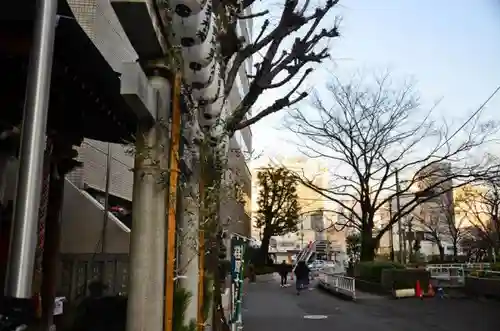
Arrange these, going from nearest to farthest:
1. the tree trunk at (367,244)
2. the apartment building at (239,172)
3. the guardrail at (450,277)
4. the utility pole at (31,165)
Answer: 1. the utility pole at (31,165)
2. the apartment building at (239,172)
3. the guardrail at (450,277)
4. the tree trunk at (367,244)

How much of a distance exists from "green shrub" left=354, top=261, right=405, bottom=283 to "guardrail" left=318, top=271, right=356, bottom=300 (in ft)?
5.79

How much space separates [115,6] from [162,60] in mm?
873

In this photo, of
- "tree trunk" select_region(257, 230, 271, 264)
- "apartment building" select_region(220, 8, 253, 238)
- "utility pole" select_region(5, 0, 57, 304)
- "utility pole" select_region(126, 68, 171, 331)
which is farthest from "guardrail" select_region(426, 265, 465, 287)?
"utility pole" select_region(5, 0, 57, 304)

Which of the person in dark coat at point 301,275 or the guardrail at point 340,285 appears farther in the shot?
the person in dark coat at point 301,275

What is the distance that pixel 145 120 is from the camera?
5562mm

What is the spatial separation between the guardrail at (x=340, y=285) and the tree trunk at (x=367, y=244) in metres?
2.57

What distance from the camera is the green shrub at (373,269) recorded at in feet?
85.4

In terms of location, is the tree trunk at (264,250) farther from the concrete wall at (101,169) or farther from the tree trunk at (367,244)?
the concrete wall at (101,169)

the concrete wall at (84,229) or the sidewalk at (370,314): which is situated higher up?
the concrete wall at (84,229)

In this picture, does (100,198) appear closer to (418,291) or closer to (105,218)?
(105,218)

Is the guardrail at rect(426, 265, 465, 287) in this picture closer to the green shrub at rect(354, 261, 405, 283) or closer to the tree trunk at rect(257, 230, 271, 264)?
the green shrub at rect(354, 261, 405, 283)

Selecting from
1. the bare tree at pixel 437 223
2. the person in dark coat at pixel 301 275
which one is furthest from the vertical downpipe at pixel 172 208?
the bare tree at pixel 437 223

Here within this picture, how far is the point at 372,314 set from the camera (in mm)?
16859

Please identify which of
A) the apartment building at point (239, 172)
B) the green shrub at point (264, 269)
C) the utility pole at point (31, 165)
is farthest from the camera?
the green shrub at point (264, 269)
